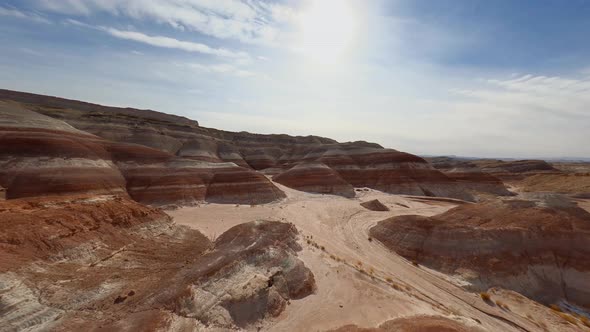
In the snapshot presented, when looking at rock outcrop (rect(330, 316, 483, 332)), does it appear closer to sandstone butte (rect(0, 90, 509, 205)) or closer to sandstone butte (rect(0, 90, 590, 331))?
sandstone butte (rect(0, 90, 590, 331))

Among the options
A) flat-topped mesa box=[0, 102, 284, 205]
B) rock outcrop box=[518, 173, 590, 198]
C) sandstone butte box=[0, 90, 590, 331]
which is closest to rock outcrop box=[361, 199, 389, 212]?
sandstone butte box=[0, 90, 590, 331]

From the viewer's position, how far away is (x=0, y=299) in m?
9.71

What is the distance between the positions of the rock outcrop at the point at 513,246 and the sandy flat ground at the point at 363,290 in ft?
5.16

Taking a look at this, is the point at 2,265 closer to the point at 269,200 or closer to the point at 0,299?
the point at 0,299

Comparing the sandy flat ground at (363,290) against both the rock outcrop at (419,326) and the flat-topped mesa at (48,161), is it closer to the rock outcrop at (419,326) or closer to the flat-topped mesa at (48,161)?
the rock outcrop at (419,326)

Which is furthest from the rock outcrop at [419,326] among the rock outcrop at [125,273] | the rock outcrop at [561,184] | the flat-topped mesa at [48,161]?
the rock outcrop at [561,184]

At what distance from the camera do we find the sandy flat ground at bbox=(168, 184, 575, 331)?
12.0m

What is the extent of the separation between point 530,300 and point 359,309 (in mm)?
11212

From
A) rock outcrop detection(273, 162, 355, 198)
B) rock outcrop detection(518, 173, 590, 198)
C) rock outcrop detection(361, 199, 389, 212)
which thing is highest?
rock outcrop detection(518, 173, 590, 198)

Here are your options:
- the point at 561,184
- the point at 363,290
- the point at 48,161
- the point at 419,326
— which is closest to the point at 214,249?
the point at 363,290

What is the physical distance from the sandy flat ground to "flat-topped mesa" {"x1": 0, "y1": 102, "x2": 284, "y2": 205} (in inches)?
248

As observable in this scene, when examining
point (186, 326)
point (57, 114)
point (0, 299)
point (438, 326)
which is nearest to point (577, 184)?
point (438, 326)

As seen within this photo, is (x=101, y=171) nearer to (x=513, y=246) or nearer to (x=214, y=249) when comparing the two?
(x=214, y=249)

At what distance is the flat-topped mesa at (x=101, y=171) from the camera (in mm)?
26797
